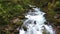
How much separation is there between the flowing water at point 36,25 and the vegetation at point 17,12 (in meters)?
0.34

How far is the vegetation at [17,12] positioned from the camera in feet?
38.9

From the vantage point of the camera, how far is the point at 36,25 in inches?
479

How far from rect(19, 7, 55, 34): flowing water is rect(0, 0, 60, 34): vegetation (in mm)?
344

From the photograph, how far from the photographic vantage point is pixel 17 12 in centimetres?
1349

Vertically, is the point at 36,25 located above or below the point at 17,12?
below

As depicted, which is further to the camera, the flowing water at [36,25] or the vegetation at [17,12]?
the vegetation at [17,12]

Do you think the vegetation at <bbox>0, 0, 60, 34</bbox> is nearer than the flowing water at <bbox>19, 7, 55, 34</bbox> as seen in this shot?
No

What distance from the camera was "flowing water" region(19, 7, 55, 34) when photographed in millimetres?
11726

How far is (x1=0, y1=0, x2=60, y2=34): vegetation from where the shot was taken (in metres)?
11.9

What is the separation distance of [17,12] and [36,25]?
6.68 ft

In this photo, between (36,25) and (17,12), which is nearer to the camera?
(36,25)

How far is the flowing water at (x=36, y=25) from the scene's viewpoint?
11726 mm

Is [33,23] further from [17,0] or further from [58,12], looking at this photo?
[17,0]

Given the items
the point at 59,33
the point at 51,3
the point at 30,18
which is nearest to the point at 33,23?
the point at 30,18
